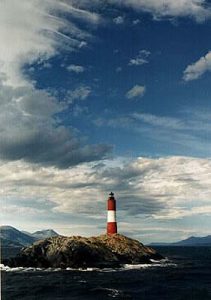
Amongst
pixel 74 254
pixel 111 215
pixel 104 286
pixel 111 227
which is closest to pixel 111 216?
pixel 111 215

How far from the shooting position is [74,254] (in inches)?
3152

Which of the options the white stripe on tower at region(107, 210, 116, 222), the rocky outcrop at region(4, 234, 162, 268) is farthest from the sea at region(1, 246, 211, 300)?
the white stripe on tower at region(107, 210, 116, 222)

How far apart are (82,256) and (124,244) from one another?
1379 centimetres

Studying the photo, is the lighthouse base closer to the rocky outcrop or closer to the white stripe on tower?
the white stripe on tower

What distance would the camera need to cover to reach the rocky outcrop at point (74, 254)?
261 feet

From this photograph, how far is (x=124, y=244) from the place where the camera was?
91.6 metres

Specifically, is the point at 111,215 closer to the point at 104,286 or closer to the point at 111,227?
the point at 111,227

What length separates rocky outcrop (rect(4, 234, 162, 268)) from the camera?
7969cm

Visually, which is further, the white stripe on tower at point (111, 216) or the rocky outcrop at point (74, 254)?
the white stripe on tower at point (111, 216)

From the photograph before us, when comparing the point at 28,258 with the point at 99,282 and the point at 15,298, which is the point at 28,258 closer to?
the point at 99,282

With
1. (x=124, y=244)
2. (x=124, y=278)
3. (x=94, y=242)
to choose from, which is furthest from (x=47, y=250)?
(x=124, y=278)

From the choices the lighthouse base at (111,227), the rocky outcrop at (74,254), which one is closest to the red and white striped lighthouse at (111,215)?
the lighthouse base at (111,227)

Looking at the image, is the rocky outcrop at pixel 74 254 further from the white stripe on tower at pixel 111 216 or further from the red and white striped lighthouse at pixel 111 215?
the white stripe on tower at pixel 111 216

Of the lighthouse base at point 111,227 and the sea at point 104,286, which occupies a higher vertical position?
the lighthouse base at point 111,227
